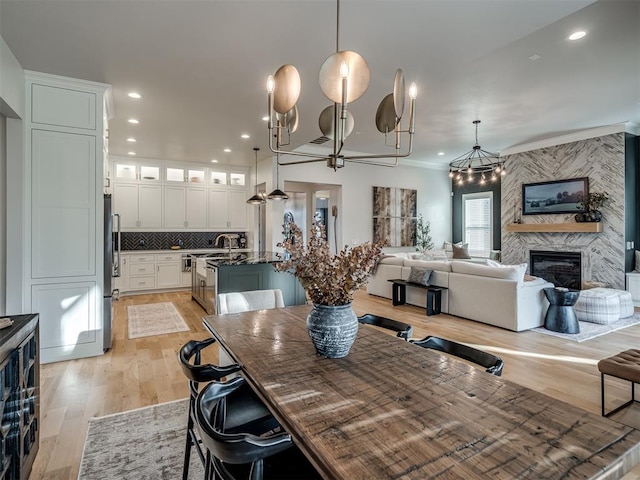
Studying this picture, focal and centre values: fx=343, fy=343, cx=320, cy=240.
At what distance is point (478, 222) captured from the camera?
9219 millimetres

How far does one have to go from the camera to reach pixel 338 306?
1.52 m

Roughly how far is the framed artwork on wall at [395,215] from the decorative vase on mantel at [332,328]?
7000 mm

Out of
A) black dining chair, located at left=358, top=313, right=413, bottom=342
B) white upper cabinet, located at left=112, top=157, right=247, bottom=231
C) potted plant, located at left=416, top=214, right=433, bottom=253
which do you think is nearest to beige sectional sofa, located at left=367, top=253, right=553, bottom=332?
black dining chair, located at left=358, top=313, right=413, bottom=342

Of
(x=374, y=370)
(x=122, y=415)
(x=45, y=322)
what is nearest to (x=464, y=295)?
(x=374, y=370)

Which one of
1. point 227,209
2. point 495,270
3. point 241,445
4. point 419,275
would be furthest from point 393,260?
point 241,445

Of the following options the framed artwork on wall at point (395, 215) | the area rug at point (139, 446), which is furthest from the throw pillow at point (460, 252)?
the area rug at point (139, 446)

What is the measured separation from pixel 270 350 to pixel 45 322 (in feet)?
10.2

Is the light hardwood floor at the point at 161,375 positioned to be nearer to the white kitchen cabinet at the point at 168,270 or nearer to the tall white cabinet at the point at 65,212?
the tall white cabinet at the point at 65,212

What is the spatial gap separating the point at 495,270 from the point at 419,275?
47.9 inches

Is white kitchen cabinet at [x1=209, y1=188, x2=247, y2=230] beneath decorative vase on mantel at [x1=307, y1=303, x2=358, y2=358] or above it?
above

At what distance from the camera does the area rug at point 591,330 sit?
4.16 metres

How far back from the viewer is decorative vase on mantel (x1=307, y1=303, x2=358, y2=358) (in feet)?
5.01

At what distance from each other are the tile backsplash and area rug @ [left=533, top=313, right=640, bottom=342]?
6.53 m

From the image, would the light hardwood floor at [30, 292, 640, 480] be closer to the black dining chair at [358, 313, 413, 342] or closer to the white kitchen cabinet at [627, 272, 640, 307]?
the black dining chair at [358, 313, 413, 342]
